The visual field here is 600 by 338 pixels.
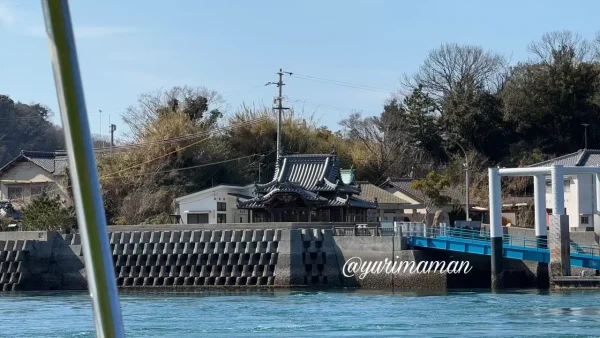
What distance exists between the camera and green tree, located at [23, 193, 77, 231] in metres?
47.6

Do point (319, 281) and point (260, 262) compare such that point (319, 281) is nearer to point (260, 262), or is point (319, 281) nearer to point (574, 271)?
point (260, 262)

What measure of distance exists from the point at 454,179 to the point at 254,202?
18.2 m

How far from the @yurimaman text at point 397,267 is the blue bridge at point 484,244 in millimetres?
727

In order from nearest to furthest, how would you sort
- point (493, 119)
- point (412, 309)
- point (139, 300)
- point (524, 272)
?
point (412, 309), point (139, 300), point (524, 272), point (493, 119)

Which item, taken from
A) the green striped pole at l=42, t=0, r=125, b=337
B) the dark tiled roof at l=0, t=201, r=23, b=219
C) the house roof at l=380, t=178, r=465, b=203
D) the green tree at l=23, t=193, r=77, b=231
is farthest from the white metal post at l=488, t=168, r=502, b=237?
the green striped pole at l=42, t=0, r=125, b=337

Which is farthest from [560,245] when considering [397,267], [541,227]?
[397,267]

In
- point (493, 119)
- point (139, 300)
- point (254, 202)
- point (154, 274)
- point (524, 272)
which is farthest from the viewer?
point (493, 119)

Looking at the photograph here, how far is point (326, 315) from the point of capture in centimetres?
2745

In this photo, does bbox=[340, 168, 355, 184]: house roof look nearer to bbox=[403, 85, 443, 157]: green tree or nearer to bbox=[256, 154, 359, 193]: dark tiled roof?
bbox=[256, 154, 359, 193]: dark tiled roof

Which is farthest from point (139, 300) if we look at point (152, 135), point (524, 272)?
point (152, 135)

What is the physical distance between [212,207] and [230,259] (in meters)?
11.4

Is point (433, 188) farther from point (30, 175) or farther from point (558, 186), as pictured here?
point (30, 175)

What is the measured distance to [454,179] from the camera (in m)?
61.2

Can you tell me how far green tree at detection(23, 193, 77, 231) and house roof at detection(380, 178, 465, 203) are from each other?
20.3 m
